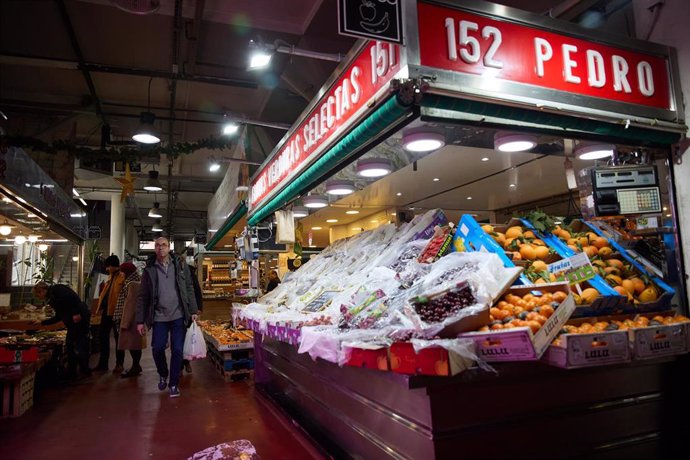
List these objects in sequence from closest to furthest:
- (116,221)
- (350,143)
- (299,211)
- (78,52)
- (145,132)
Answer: (350,143)
(299,211)
(78,52)
(145,132)
(116,221)

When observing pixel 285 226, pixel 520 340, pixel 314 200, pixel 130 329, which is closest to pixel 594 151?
pixel 520 340

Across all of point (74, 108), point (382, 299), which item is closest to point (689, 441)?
point (382, 299)

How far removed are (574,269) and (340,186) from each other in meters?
3.15

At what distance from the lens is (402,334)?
213 cm

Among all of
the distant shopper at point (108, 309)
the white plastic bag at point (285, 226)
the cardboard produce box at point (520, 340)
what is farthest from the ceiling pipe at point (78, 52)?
the cardboard produce box at point (520, 340)

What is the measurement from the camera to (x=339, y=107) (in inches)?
133

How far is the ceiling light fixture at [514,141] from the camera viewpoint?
135 inches

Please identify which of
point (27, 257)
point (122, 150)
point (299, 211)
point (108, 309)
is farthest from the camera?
point (27, 257)

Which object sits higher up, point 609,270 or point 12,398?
point 609,270

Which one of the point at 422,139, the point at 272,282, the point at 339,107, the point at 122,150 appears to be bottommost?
the point at 272,282

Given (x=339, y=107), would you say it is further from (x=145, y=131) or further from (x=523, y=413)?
(x=145, y=131)

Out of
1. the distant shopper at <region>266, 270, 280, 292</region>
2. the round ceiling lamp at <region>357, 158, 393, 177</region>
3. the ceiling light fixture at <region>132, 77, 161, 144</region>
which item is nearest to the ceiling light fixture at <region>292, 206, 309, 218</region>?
the distant shopper at <region>266, 270, 280, 292</region>

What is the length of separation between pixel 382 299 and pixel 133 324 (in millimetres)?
5645

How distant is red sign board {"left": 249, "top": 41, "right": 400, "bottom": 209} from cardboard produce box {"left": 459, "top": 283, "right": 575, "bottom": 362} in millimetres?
1451
